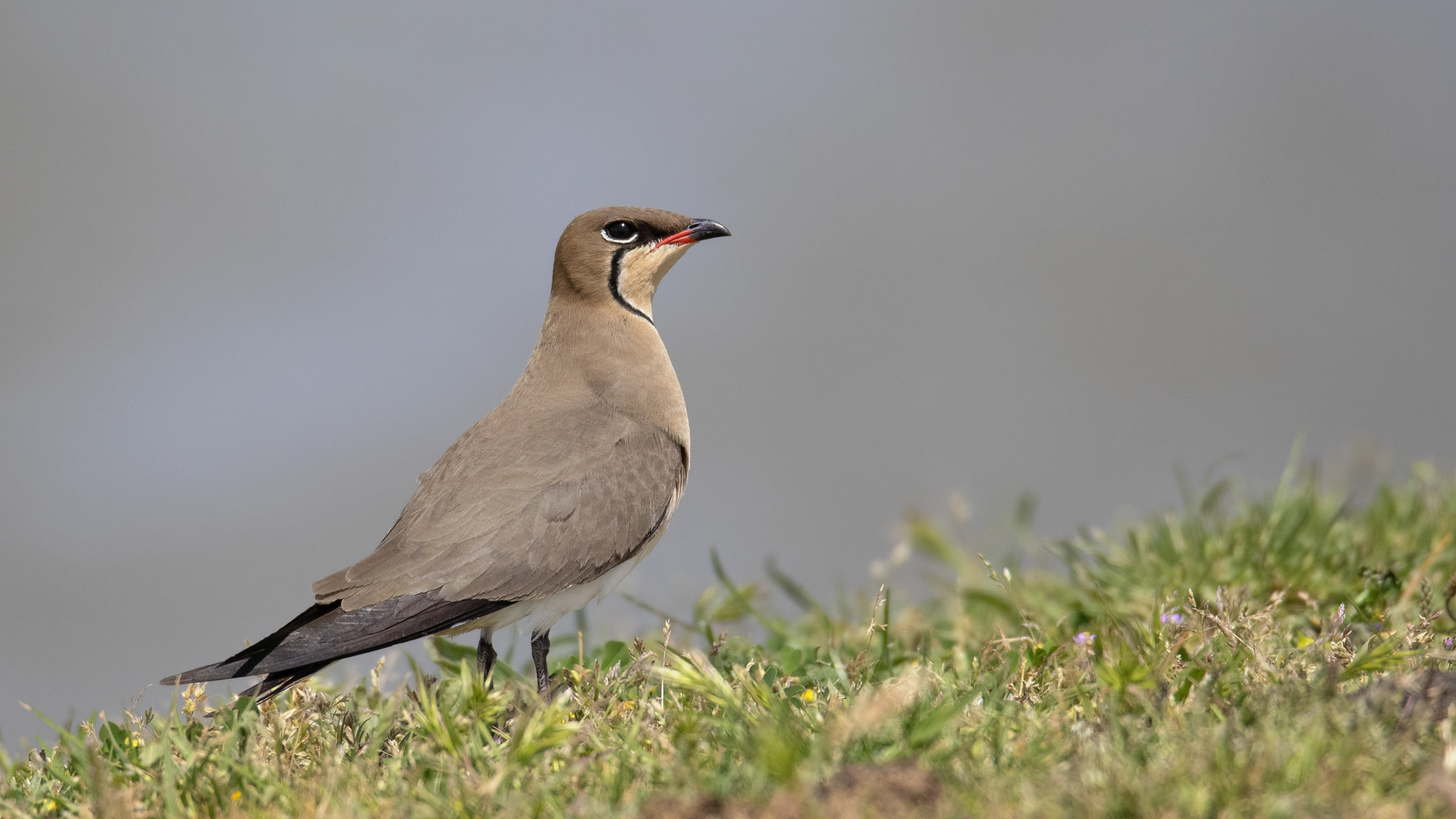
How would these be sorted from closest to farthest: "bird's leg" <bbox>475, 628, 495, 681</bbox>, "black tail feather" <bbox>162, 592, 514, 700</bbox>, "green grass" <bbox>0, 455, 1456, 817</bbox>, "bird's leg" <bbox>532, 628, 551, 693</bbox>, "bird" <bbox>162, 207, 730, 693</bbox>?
"green grass" <bbox>0, 455, 1456, 817</bbox>
"black tail feather" <bbox>162, 592, 514, 700</bbox>
"bird" <bbox>162, 207, 730, 693</bbox>
"bird's leg" <bbox>532, 628, 551, 693</bbox>
"bird's leg" <bbox>475, 628, 495, 681</bbox>

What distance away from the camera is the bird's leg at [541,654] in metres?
3.86

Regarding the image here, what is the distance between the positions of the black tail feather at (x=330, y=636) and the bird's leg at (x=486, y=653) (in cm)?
31

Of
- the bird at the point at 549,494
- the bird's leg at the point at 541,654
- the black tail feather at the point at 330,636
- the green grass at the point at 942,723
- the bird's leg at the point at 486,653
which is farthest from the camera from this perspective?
the bird's leg at the point at 486,653

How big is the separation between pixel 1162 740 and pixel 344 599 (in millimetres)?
2316

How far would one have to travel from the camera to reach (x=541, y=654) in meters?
3.94

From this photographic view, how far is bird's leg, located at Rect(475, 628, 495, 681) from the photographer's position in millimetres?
4027

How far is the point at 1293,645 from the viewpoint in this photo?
358cm

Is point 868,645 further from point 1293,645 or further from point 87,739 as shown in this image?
point 87,739

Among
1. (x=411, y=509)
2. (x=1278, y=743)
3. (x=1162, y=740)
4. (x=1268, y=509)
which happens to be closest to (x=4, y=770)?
(x=411, y=509)

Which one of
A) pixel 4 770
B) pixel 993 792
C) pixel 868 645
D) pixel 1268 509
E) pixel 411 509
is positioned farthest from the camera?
pixel 1268 509

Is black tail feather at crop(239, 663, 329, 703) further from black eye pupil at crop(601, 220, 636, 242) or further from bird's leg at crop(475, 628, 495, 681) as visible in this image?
black eye pupil at crop(601, 220, 636, 242)

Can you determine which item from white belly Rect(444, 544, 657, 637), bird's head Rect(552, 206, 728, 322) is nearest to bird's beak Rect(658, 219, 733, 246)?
bird's head Rect(552, 206, 728, 322)

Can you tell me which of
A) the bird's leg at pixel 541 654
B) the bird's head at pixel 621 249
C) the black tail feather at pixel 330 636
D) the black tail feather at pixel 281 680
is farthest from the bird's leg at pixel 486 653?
the bird's head at pixel 621 249

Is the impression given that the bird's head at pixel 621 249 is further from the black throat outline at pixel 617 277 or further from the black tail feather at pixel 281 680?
the black tail feather at pixel 281 680
